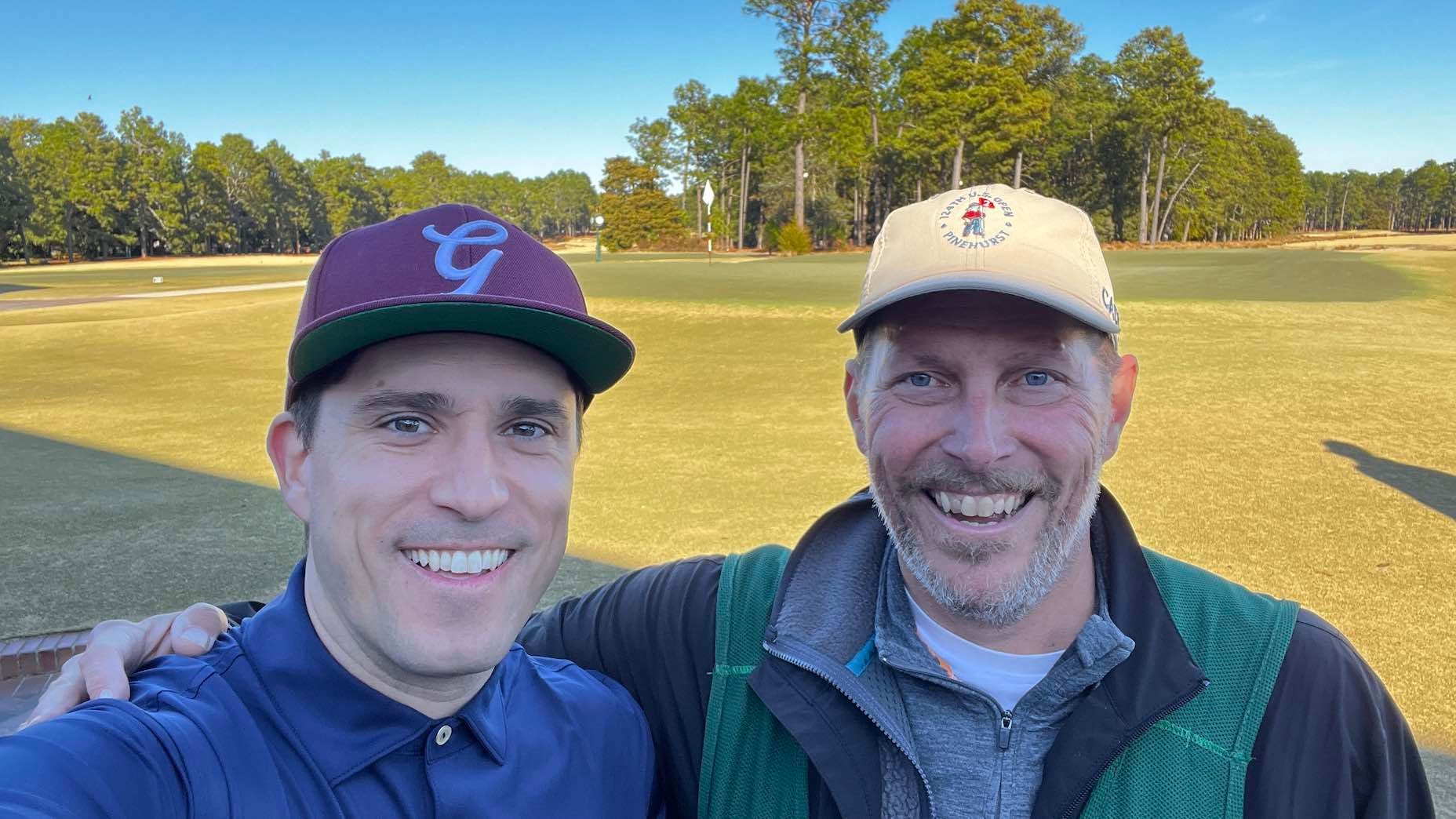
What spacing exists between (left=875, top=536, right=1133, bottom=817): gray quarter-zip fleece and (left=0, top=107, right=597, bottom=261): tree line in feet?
221

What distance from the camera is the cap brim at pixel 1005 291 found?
6.61 feet

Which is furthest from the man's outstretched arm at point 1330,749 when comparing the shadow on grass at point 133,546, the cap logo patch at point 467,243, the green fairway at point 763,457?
the shadow on grass at point 133,546

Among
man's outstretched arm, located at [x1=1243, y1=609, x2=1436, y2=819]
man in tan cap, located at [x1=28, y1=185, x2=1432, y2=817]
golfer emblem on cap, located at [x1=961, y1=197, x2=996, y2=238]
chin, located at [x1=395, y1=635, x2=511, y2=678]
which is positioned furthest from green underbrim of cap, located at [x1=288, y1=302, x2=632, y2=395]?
man's outstretched arm, located at [x1=1243, y1=609, x2=1436, y2=819]

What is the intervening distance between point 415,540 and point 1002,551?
1.21m

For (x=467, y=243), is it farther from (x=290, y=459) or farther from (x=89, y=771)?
(x=89, y=771)

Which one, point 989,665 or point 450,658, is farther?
point 989,665

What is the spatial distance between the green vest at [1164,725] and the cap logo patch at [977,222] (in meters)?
0.79

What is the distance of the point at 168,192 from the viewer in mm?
81375

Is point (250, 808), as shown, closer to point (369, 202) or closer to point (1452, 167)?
point (369, 202)

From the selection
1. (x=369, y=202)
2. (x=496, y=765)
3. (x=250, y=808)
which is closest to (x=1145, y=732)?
(x=496, y=765)

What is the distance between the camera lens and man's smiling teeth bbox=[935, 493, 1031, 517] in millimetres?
2094

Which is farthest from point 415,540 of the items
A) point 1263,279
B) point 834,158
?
point 834,158

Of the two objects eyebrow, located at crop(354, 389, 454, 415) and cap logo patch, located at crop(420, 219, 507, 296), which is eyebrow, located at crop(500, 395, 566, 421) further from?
cap logo patch, located at crop(420, 219, 507, 296)

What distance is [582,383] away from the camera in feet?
6.13
